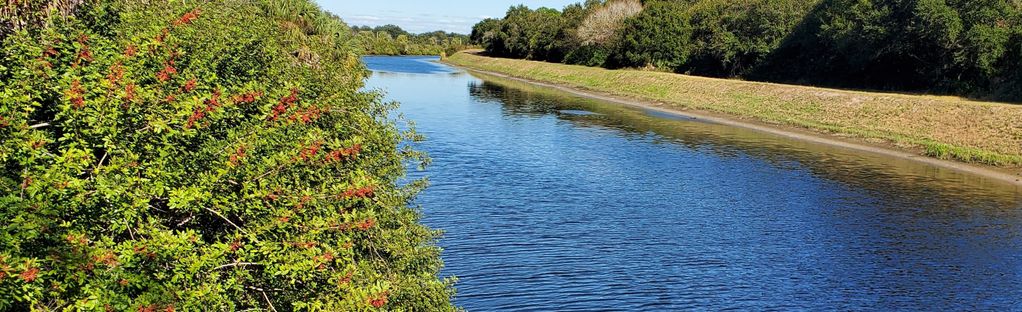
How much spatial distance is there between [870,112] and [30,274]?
52.4 metres

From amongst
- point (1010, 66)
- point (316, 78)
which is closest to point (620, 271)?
point (316, 78)

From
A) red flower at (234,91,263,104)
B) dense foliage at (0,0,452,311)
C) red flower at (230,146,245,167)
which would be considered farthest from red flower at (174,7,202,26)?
red flower at (230,146,245,167)

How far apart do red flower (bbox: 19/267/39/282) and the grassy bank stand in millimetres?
39548

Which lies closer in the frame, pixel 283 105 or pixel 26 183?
pixel 26 183

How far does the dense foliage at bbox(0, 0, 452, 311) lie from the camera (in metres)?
7.90

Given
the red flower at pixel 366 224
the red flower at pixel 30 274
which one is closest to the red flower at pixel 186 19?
the red flower at pixel 366 224

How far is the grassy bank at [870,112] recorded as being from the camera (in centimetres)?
4175

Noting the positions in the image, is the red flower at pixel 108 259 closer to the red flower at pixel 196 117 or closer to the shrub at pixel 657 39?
the red flower at pixel 196 117

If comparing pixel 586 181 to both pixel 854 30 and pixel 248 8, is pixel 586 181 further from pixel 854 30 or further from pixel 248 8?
pixel 854 30

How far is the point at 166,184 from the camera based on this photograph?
9250 millimetres

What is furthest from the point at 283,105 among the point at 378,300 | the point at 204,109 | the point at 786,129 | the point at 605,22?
the point at 605,22

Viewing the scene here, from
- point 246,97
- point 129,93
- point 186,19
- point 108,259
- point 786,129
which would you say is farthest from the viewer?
point 786,129

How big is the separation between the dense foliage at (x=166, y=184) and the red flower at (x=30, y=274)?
15mm

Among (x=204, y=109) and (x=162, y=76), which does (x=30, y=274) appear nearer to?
(x=204, y=109)
